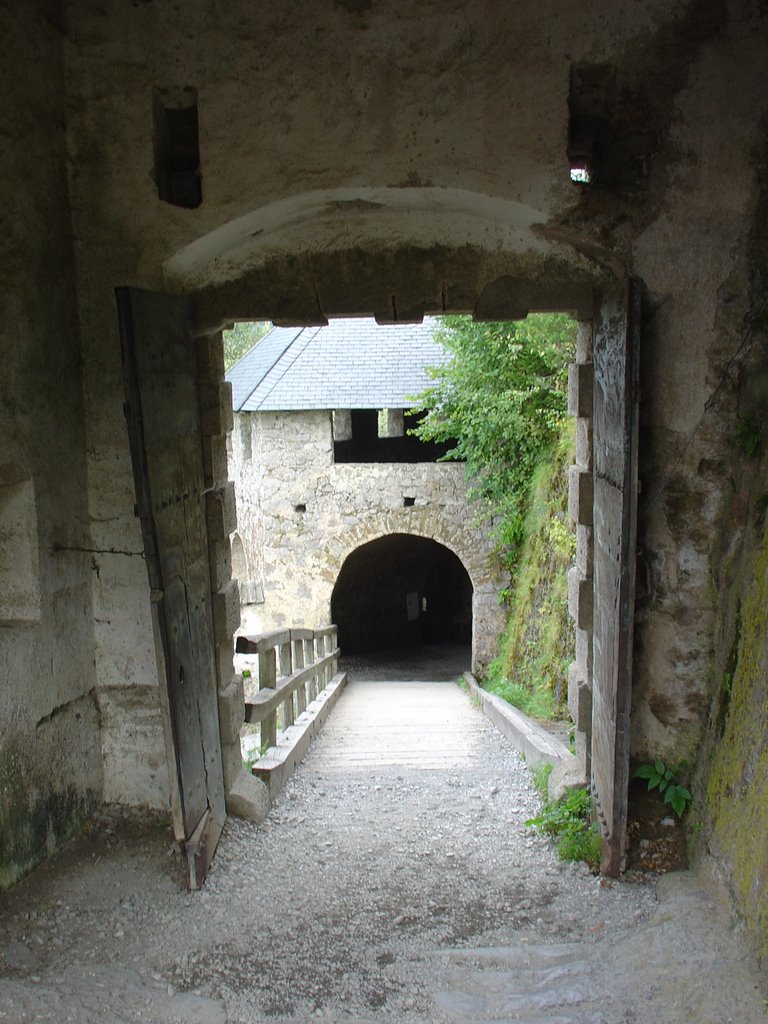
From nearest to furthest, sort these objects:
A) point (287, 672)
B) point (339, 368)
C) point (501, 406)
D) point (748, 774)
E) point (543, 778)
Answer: point (748, 774) → point (543, 778) → point (287, 672) → point (501, 406) → point (339, 368)

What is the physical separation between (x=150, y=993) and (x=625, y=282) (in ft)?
11.3

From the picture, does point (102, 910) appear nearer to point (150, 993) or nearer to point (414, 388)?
point (150, 993)

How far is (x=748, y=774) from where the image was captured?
3.16m

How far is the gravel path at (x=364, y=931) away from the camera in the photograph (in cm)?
275

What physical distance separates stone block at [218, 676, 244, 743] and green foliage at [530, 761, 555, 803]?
73.3 inches

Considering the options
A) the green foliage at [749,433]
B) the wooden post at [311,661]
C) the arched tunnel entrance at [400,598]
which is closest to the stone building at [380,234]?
the green foliage at [749,433]

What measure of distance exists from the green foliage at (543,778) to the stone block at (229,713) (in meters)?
1.86

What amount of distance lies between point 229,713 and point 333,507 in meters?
7.81

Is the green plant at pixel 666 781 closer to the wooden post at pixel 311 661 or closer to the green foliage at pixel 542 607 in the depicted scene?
the green foliage at pixel 542 607

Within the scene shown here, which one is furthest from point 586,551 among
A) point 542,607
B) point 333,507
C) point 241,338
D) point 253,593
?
point 241,338

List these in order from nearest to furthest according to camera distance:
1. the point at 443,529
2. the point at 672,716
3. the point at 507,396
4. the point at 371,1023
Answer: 1. the point at 371,1023
2. the point at 672,716
3. the point at 507,396
4. the point at 443,529

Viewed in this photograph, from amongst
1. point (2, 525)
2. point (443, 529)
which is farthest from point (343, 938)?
point (443, 529)

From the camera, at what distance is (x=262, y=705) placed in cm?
509

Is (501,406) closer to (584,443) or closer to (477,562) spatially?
(477,562)
